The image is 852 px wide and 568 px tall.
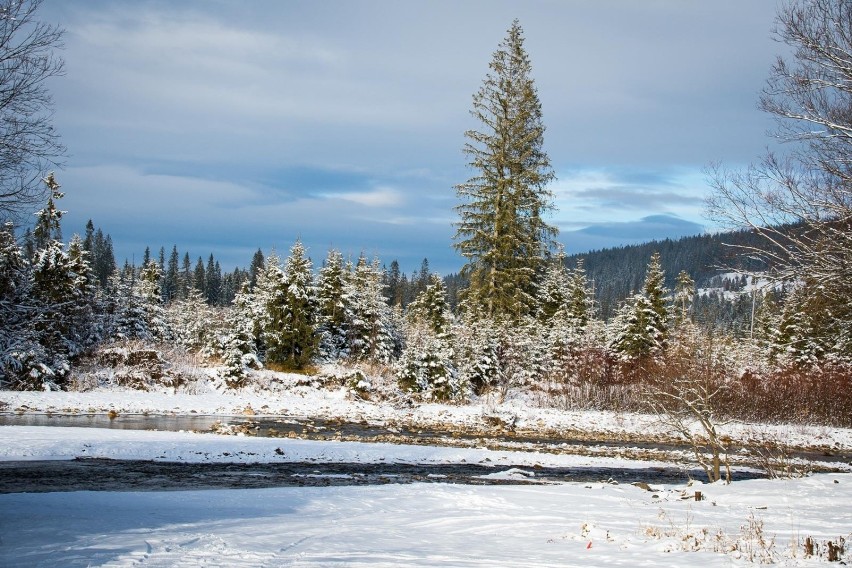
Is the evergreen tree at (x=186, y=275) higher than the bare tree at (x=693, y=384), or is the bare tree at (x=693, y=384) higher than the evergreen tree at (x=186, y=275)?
the evergreen tree at (x=186, y=275)

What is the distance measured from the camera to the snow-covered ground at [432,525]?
6.87 meters

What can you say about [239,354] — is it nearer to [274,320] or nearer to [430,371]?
[274,320]

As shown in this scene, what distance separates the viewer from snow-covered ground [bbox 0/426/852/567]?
6.87 m

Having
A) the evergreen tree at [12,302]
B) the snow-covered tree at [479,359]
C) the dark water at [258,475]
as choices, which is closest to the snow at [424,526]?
the dark water at [258,475]

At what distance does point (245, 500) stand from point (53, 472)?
17.1 feet

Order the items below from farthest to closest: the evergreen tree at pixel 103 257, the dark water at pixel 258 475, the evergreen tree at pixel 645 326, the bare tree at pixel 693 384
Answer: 1. the evergreen tree at pixel 103 257
2. the evergreen tree at pixel 645 326
3. the bare tree at pixel 693 384
4. the dark water at pixel 258 475

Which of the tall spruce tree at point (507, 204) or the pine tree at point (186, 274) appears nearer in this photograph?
the tall spruce tree at point (507, 204)

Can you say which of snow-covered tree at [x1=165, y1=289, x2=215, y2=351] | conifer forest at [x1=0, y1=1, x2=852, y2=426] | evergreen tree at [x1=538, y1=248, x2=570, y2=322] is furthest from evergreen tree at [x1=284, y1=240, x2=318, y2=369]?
evergreen tree at [x1=538, y1=248, x2=570, y2=322]

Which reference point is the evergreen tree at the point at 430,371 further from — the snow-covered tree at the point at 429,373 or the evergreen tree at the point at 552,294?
the evergreen tree at the point at 552,294

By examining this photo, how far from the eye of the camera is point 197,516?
29.3 feet

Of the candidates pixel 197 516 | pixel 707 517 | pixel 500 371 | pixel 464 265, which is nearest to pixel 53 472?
pixel 197 516

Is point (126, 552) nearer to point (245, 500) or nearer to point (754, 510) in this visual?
point (245, 500)

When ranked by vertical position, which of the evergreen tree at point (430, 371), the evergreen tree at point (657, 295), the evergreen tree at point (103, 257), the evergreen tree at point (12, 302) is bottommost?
the evergreen tree at point (430, 371)

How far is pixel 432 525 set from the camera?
9.40 metres
